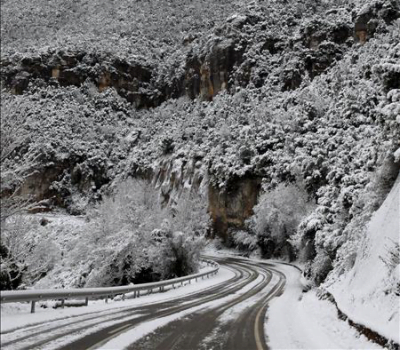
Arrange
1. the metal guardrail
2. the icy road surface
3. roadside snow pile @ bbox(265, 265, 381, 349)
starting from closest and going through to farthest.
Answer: the icy road surface < roadside snow pile @ bbox(265, 265, 381, 349) < the metal guardrail

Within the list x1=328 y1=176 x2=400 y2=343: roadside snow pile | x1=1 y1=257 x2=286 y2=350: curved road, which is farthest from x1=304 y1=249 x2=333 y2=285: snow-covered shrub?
x1=1 y1=257 x2=286 y2=350: curved road

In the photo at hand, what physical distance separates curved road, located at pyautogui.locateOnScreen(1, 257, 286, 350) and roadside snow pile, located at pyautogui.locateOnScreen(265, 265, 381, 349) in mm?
396

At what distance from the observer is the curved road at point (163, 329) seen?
8.13 meters

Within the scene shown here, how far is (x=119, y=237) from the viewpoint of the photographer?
2648 cm

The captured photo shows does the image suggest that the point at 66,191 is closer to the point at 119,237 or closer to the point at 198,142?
the point at 198,142

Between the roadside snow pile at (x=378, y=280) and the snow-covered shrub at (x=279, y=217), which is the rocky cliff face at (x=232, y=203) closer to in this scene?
the snow-covered shrub at (x=279, y=217)

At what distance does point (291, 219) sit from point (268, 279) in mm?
19438

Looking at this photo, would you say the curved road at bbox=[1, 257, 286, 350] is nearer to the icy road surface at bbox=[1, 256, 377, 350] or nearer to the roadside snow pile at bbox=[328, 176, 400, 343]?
the icy road surface at bbox=[1, 256, 377, 350]

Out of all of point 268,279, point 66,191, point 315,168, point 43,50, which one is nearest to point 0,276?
point 268,279

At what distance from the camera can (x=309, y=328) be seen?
37.2 feet

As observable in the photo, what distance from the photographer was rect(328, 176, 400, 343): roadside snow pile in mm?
9242

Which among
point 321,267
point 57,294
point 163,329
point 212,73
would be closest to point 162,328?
point 163,329

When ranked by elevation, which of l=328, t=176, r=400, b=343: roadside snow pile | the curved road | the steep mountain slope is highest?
the steep mountain slope

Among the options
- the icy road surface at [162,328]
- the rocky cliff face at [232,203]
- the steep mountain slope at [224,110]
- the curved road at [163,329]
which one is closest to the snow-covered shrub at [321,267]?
the steep mountain slope at [224,110]
